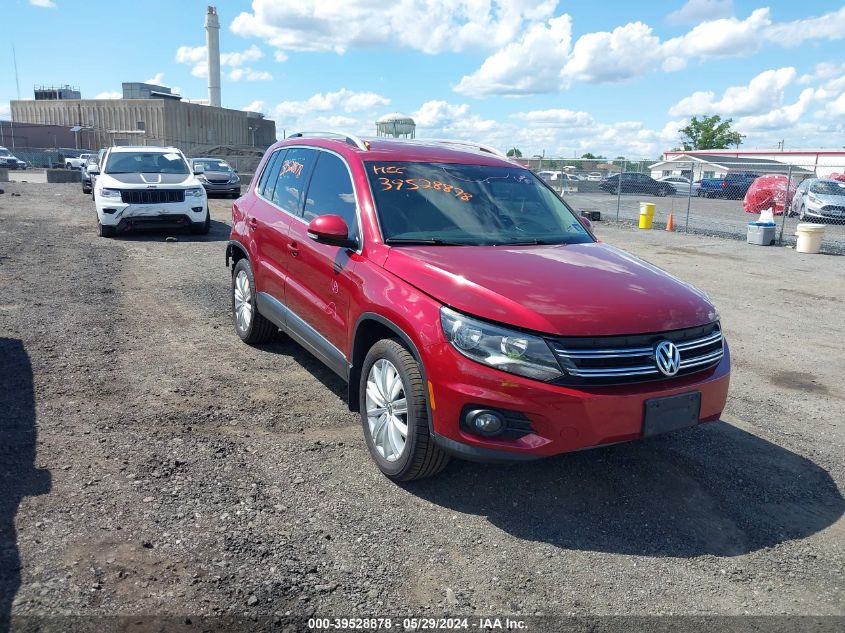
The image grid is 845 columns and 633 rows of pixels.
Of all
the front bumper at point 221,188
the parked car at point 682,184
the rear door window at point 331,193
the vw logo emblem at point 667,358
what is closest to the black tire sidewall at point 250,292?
the rear door window at point 331,193

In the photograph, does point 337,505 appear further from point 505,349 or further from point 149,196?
point 149,196

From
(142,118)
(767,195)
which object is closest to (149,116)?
(142,118)

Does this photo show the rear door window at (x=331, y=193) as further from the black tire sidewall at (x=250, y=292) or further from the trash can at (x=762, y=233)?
→ the trash can at (x=762, y=233)

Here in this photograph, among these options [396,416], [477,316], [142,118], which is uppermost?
[142,118]

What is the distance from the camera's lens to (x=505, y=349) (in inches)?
132

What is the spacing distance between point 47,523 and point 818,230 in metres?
16.1

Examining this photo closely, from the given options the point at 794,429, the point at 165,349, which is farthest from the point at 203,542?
the point at 794,429

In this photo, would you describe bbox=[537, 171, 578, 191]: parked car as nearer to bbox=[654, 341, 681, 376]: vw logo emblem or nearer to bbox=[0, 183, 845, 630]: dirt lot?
bbox=[0, 183, 845, 630]: dirt lot

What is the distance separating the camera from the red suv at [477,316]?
336 centimetres

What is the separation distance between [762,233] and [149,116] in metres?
74.2

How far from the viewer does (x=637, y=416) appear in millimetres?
3428

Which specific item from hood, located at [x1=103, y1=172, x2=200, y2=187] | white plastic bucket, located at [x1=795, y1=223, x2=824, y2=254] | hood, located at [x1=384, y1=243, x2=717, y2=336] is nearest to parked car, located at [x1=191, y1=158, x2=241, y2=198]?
hood, located at [x1=103, y1=172, x2=200, y2=187]

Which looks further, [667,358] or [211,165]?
[211,165]

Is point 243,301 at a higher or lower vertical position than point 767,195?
lower
